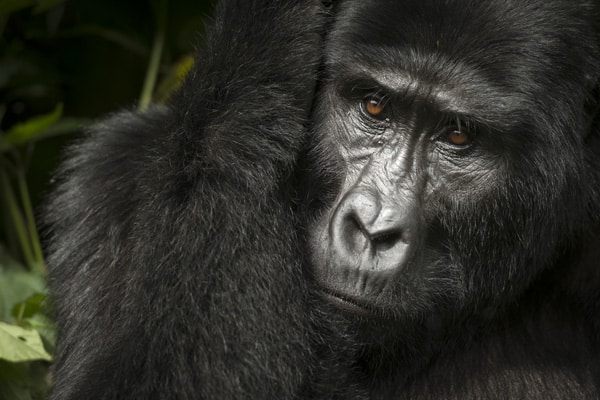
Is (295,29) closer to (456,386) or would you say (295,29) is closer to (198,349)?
(198,349)

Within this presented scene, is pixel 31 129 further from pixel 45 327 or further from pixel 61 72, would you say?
pixel 61 72

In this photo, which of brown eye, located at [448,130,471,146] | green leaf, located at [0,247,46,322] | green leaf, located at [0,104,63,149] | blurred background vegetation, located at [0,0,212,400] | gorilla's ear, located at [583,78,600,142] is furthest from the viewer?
blurred background vegetation, located at [0,0,212,400]

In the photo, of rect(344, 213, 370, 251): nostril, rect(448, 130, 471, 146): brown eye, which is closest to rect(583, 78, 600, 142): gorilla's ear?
rect(448, 130, 471, 146): brown eye

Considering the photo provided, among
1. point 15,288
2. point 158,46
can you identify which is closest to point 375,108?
point 15,288

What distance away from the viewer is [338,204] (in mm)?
3910

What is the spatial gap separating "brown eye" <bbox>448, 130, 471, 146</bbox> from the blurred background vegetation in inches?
92.9

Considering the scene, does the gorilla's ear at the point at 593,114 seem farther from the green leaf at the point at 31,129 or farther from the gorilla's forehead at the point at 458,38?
the green leaf at the point at 31,129

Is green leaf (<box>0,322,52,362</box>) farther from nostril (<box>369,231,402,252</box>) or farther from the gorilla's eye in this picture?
the gorilla's eye

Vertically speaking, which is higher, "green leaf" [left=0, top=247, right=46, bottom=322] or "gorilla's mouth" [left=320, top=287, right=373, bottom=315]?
"gorilla's mouth" [left=320, top=287, right=373, bottom=315]

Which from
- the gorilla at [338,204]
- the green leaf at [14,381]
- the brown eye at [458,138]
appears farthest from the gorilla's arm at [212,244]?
the brown eye at [458,138]

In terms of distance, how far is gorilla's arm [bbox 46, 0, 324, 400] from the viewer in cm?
382

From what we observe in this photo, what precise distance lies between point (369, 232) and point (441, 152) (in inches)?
23.0

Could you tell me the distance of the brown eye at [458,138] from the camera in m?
4.09

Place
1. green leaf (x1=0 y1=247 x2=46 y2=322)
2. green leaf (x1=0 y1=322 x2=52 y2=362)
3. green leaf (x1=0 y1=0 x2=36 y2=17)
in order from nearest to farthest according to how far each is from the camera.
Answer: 1. green leaf (x1=0 y1=322 x2=52 y2=362)
2. green leaf (x1=0 y1=247 x2=46 y2=322)
3. green leaf (x1=0 y1=0 x2=36 y2=17)
